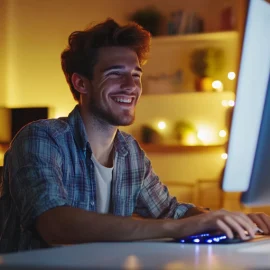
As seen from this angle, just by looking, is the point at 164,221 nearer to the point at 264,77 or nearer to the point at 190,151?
the point at 264,77

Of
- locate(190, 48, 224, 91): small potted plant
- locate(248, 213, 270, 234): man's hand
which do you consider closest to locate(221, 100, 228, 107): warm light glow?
locate(190, 48, 224, 91): small potted plant

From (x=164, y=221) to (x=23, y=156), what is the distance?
43 cm

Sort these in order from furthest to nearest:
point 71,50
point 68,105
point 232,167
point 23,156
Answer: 1. point 68,105
2. point 71,50
3. point 23,156
4. point 232,167

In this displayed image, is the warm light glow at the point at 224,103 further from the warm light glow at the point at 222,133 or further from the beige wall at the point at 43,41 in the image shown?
the beige wall at the point at 43,41

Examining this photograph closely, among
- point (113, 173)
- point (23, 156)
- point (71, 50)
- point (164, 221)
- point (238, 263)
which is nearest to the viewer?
point (238, 263)

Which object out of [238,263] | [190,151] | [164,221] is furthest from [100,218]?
[190,151]

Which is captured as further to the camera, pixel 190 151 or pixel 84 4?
pixel 84 4

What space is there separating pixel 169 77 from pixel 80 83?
204 cm

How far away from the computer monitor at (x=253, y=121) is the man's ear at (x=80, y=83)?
3.24 feet

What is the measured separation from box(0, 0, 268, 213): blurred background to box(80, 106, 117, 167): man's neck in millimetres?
1777

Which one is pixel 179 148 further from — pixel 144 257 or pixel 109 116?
pixel 144 257

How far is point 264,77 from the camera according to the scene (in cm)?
87

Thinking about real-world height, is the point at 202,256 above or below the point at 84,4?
below

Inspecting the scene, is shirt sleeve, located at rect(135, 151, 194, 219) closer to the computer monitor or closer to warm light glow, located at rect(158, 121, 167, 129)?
the computer monitor
